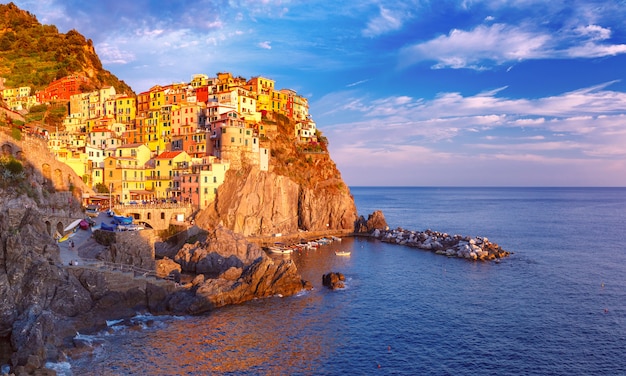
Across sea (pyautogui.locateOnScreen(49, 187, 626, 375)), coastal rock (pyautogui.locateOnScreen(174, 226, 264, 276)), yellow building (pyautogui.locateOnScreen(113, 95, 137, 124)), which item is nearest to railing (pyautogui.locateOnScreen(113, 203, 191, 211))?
coastal rock (pyautogui.locateOnScreen(174, 226, 264, 276))

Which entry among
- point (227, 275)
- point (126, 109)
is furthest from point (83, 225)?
point (126, 109)

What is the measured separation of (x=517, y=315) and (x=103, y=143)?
259 ft

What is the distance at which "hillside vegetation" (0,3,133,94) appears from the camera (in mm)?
121250

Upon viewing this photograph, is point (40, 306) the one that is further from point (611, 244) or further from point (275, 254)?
point (611, 244)

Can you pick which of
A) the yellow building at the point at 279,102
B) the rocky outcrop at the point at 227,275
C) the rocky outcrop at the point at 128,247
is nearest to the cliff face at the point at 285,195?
the yellow building at the point at 279,102

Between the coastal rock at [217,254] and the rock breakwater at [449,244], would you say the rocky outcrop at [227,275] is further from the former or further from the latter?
the rock breakwater at [449,244]

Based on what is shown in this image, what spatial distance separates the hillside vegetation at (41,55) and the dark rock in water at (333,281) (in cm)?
8821

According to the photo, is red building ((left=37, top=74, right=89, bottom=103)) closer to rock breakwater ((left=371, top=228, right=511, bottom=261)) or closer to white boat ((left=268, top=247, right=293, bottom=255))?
white boat ((left=268, top=247, right=293, bottom=255))

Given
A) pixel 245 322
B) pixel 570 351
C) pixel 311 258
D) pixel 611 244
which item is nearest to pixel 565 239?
pixel 611 244

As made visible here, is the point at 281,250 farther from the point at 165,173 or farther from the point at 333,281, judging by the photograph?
the point at 165,173

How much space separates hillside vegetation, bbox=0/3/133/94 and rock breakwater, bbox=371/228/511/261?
81337 mm

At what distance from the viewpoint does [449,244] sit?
82.8 m

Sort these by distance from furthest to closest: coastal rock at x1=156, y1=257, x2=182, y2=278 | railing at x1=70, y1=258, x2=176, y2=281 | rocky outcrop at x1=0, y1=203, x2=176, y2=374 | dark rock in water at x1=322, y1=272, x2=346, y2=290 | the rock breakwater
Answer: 1. the rock breakwater
2. dark rock in water at x1=322, y1=272, x2=346, y2=290
3. coastal rock at x1=156, y1=257, x2=182, y2=278
4. railing at x1=70, y1=258, x2=176, y2=281
5. rocky outcrop at x1=0, y1=203, x2=176, y2=374

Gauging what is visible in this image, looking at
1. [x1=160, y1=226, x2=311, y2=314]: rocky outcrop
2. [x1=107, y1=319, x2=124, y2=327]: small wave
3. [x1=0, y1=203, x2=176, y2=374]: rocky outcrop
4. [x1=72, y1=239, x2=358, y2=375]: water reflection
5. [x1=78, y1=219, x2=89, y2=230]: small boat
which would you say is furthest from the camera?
[x1=78, y1=219, x2=89, y2=230]: small boat
